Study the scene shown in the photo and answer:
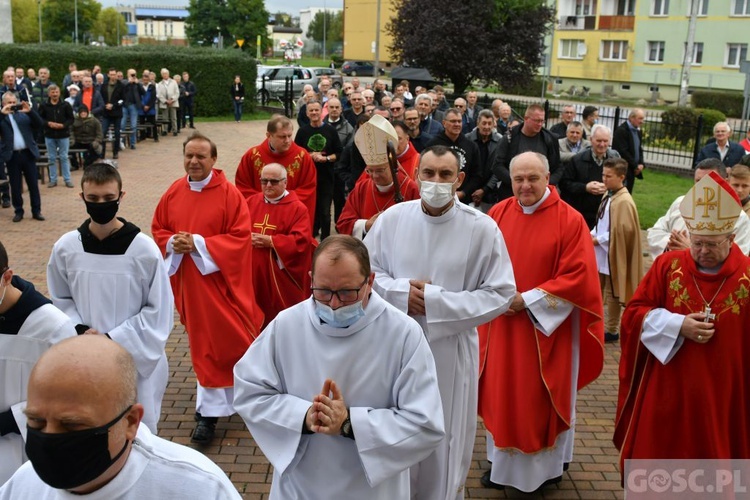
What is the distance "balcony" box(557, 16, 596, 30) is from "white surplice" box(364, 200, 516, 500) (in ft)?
175

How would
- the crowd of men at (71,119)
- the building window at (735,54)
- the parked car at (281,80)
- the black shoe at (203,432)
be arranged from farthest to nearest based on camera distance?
the building window at (735,54) < the parked car at (281,80) < the crowd of men at (71,119) < the black shoe at (203,432)

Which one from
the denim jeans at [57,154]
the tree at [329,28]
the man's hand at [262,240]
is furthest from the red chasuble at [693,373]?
the tree at [329,28]

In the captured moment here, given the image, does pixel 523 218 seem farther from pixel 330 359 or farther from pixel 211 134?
pixel 211 134

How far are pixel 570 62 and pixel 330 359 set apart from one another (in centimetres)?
5629

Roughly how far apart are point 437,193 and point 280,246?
2.60 meters

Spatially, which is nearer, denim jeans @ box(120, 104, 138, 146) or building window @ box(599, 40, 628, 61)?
denim jeans @ box(120, 104, 138, 146)

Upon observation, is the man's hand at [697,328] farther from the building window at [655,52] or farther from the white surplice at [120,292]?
the building window at [655,52]

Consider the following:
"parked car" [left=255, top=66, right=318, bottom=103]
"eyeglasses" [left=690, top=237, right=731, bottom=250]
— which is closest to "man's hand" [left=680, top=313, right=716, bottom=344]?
"eyeglasses" [left=690, top=237, right=731, bottom=250]

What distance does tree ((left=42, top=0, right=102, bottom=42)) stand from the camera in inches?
3039

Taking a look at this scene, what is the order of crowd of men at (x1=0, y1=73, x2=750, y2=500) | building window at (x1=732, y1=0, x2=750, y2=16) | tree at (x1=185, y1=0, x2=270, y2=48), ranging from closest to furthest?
1. crowd of men at (x1=0, y1=73, x2=750, y2=500)
2. building window at (x1=732, y1=0, x2=750, y2=16)
3. tree at (x1=185, y1=0, x2=270, y2=48)

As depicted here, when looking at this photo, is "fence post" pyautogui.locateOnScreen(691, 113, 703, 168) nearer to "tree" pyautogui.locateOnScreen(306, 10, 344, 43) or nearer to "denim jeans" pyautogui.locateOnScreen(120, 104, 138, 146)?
"denim jeans" pyautogui.locateOnScreen(120, 104, 138, 146)

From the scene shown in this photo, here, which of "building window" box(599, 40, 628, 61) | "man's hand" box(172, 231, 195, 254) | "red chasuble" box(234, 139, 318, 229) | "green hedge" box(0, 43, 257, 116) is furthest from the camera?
"building window" box(599, 40, 628, 61)

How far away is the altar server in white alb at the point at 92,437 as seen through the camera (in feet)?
7.10

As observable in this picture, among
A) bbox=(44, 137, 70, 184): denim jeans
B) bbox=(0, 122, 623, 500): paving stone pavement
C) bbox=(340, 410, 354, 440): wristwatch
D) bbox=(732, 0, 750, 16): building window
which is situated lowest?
bbox=(0, 122, 623, 500): paving stone pavement
